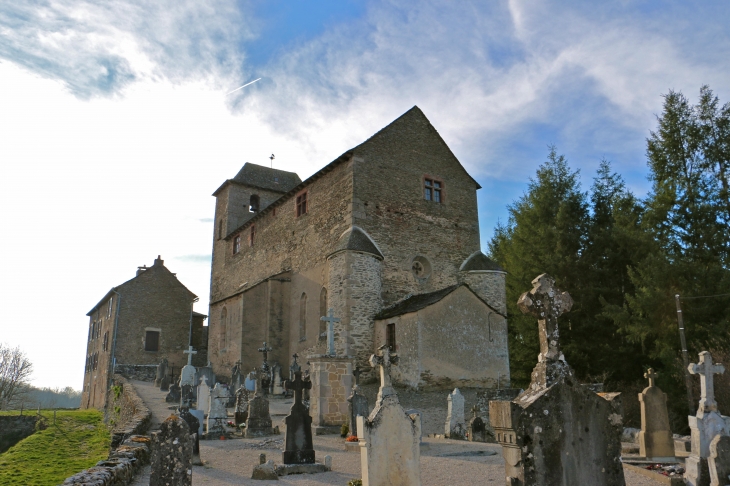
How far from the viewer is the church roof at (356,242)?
21.9 metres

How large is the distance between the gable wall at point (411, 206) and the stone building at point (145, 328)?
19334 millimetres

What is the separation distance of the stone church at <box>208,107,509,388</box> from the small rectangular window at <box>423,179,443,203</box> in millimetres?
49

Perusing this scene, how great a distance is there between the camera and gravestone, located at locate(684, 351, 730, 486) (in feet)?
21.7

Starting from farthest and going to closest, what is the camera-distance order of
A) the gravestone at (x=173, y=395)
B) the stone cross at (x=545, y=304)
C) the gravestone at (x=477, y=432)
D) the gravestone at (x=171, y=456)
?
the gravestone at (x=173, y=395) < the gravestone at (x=477, y=432) < the gravestone at (x=171, y=456) < the stone cross at (x=545, y=304)

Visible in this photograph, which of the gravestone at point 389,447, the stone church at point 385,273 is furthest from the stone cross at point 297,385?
the stone church at point 385,273

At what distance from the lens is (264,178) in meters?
40.7

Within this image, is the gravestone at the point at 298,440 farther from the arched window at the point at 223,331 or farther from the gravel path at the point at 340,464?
the arched window at the point at 223,331

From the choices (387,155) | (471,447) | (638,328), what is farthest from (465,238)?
(471,447)

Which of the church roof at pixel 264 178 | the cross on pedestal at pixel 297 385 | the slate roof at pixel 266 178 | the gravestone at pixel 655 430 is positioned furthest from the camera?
the slate roof at pixel 266 178

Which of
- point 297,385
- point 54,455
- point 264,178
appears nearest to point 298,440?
point 297,385

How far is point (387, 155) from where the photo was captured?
81.4ft

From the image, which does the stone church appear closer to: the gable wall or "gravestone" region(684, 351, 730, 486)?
the gable wall

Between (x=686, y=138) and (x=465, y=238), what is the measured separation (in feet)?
33.5

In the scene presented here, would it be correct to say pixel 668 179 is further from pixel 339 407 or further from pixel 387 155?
pixel 339 407
